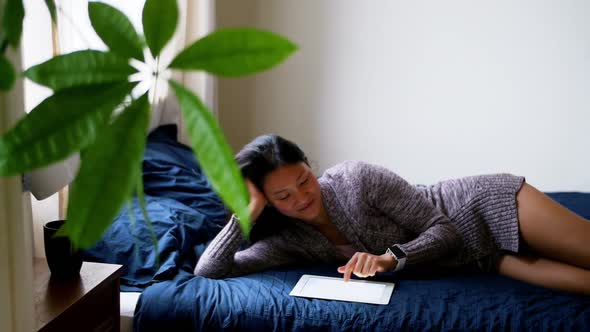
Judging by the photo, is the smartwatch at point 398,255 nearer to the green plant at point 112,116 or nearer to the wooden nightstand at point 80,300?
the wooden nightstand at point 80,300

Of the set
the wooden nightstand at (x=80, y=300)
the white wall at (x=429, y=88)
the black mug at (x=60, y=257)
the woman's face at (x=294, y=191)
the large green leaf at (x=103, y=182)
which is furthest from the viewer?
the white wall at (x=429, y=88)

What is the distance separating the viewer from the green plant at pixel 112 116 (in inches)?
20.1

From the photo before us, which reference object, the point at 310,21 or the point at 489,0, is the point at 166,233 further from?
the point at 489,0

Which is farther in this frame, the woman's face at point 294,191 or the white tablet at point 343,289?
the woman's face at point 294,191

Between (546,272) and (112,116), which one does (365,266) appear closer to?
(546,272)

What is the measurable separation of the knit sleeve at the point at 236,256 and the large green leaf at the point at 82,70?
1.28 metres

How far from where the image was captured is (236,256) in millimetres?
1921

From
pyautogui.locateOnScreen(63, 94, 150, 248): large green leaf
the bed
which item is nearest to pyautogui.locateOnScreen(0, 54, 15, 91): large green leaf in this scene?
pyautogui.locateOnScreen(63, 94, 150, 248): large green leaf

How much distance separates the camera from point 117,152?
0.52 m

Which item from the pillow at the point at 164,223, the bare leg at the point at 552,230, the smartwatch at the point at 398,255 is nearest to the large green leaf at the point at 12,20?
the pillow at the point at 164,223

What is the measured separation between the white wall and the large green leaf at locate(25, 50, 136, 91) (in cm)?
248

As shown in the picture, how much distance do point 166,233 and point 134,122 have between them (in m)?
1.37

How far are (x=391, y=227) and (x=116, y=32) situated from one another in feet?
4.67

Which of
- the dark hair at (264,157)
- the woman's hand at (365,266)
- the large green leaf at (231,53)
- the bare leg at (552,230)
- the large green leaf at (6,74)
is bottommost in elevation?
the woman's hand at (365,266)
